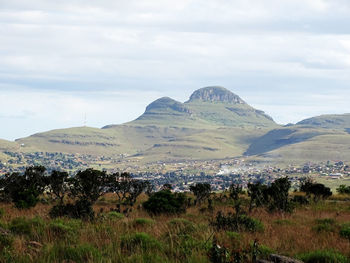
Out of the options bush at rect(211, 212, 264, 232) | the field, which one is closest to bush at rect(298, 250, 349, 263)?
the field

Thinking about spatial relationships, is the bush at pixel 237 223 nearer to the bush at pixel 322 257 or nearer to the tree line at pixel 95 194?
the bush at pixel 322 257

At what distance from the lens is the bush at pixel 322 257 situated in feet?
33.5

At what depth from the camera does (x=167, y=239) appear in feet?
40.3

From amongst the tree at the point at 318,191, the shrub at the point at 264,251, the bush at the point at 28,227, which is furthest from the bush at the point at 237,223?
the tree at the point at 318,191

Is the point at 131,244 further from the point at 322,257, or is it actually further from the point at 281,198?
the point at 281,198

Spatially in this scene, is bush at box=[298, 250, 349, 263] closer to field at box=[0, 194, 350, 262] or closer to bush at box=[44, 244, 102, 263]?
field at box=[0, 194, 350, 262]

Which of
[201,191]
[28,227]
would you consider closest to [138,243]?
[28,227]

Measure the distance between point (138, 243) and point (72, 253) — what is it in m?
2.10

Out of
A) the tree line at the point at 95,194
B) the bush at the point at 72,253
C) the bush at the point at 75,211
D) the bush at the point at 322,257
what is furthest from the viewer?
the tree line at the point at 95,194

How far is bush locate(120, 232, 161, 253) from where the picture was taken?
11041 millimetres

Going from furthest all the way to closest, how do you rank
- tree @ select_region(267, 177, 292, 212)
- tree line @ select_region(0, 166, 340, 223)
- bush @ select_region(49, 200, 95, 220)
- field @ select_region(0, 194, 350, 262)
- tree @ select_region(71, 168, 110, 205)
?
tree @ select_region(71, 168, 110, 205) < tree @ select_region(267, 177, 292, 212) < tree line @ select_region(0, 166, 340, 223) < bush @ select_region(49, 200, 95, 220) < field @ select_region(0, 194, 350, 262)

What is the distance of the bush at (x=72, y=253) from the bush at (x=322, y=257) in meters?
5.35

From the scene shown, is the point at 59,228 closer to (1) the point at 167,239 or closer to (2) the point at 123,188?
(1) the point at 167,239

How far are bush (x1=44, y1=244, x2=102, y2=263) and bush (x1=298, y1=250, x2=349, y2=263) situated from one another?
5.35 metres
